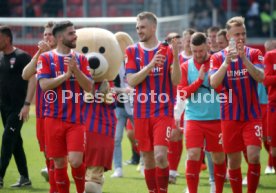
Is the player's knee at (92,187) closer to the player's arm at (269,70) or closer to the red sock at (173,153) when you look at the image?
the player's arm at (269,70)

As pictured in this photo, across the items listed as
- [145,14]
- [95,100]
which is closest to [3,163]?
[95,100]

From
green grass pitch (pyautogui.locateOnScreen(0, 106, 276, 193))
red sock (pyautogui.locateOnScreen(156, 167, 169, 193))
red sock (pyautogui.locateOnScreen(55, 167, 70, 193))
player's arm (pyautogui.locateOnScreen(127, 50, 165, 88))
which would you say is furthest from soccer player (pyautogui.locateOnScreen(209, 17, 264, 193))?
red sock (pyautogui.locateOnScreen(55, 167, 70, 193))

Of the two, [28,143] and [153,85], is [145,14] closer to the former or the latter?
[153,85]

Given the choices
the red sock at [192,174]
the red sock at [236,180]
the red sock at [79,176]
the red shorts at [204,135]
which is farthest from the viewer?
the red shorts at [204,135]

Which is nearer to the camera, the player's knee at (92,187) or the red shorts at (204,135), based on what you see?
the player's knee at (92,187)

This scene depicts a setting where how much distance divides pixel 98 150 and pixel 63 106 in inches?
28.3

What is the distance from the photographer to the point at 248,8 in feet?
88.8

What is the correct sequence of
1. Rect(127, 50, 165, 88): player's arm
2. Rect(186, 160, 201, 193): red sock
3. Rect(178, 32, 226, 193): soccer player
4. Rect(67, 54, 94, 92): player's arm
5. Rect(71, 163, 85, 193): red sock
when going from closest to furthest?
A: Rect(67, 54, 94, 92): player's arm → Rect(71, 163, 85, 193): red sock → Rect(127, 50, 165, 88): player's arm → Rect(186, 160, 201, 193): red sock → Rect(178, 32, 226, 193): soccer player

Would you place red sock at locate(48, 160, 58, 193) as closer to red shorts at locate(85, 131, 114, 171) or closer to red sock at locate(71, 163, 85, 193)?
red sock at locate(71, 163, 85, 193)

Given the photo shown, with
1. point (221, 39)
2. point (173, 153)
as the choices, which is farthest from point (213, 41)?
point (173, 153)

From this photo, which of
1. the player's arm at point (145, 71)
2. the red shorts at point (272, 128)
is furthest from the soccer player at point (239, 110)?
the red shorts at point (272, 128)

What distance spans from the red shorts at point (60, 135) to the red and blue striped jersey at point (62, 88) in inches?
2.5

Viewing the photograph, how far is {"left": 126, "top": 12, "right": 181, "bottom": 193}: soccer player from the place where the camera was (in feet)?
33.8

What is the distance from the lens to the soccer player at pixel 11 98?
12.3m
